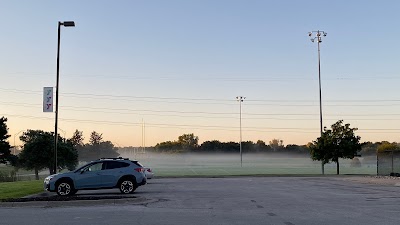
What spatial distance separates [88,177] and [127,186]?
179 cm

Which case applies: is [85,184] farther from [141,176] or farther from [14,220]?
[14,220]

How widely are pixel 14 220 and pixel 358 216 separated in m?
8.98

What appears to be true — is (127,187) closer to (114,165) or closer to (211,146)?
(114,165)

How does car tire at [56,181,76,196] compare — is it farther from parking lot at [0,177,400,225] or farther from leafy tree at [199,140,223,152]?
leafy tree at [199,140,223,152]

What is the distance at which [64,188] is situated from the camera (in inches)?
810

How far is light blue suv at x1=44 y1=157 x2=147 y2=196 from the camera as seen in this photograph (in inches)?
810

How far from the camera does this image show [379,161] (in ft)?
145

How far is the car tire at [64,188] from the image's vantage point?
20516mm

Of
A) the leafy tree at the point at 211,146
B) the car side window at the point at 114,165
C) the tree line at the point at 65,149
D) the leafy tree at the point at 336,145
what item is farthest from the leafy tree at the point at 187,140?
the car side window at the point at 114,165

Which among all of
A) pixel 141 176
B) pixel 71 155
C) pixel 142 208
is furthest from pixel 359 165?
pixel 142 208

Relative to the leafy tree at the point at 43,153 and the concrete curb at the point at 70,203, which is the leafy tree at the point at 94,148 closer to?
the leafy tree at the point at 43,153

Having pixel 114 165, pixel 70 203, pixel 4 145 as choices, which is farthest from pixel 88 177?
pixel 4 145

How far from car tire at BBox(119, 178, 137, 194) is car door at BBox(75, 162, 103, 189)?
3.36 feet

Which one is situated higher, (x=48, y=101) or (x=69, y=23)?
(x=69, y=23)
